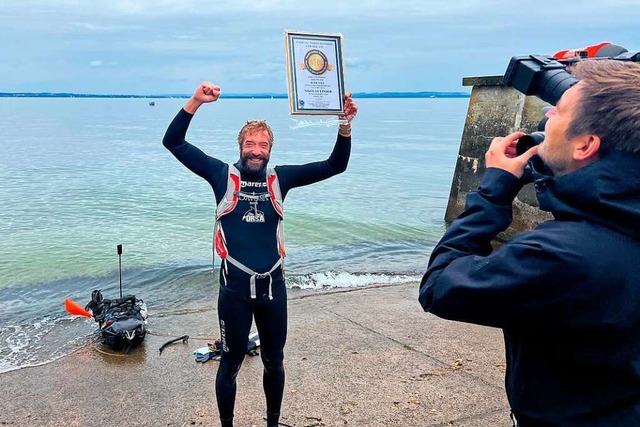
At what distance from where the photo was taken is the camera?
69.5 inches

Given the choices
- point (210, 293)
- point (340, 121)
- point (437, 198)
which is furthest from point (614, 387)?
point (437, 198)

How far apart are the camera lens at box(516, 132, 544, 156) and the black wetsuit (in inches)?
93.8

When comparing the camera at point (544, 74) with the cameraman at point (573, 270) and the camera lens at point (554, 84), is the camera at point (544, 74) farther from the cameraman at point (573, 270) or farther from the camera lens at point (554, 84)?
the cameraman at point (573, 270)

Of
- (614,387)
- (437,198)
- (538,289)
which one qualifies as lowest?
(437,198)

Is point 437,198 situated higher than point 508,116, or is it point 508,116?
point 508,116

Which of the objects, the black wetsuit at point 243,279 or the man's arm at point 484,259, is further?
the black wetsuit at point 243,279

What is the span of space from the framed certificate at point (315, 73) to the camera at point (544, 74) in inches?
73.3

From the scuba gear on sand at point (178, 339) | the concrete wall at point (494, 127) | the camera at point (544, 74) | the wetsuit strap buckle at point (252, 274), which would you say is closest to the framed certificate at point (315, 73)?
the wetsuit strap buckle at point (252, 274)

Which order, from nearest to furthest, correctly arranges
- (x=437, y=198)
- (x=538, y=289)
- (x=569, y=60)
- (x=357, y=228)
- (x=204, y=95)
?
(x=538, y=289), (x=569, y=60), (x=204, y=95), (x=357, y=228), (x=437, y=198)

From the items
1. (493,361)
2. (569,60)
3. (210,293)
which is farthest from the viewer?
(210,293)

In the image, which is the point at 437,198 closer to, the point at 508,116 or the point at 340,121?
the point at 508,116

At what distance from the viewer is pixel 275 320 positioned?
387 cm

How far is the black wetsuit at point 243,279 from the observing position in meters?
3.81

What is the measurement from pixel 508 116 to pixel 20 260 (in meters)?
10.4
